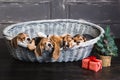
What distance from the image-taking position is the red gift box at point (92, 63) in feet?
3.76

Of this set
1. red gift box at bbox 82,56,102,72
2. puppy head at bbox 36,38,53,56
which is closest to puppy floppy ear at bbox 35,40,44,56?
puppy head at bbox 36,38,53,56

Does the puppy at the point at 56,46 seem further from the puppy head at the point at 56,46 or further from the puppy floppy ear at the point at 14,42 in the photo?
the puppy floppy ear at the point at 14,42

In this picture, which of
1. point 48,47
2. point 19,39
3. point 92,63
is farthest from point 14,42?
point 92,63

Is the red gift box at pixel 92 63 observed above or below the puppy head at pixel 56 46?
below

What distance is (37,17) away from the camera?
66.0 inches

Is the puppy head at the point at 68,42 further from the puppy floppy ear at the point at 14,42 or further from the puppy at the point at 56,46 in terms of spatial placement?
the puppy floppy ear at the point at 14,42

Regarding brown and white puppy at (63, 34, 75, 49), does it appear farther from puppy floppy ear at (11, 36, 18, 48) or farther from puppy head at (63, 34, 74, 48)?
puppy floppy ear at (11, 36, 18, 48)

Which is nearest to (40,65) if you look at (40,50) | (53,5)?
(40,50)

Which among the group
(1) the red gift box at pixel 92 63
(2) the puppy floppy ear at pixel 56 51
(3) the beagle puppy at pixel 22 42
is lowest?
(1) the red gift box at pixel 92 63

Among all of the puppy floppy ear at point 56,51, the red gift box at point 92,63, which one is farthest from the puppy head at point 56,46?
the red gift box at point 92,63

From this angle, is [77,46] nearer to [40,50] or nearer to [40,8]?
[40,50]

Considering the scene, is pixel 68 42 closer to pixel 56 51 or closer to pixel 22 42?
pixel 56 51

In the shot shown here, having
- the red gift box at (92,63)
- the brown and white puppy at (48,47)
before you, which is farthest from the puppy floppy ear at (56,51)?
the red gift box at (92,63)

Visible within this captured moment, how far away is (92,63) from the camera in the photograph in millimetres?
1150
